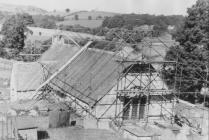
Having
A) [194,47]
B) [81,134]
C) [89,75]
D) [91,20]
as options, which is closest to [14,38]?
[194,47]

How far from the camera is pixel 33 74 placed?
33.6m

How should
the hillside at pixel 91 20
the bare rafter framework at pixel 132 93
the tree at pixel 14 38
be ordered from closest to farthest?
the bare rafter framework at pixel 132 93 → the tree at pixel 14 38 → the hillside at pixel 91 20

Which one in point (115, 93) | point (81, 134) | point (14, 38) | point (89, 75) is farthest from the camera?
point (14, 38)

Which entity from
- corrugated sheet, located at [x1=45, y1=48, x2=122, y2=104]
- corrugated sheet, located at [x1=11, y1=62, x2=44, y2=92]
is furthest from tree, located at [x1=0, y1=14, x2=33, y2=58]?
corrugated sheet, located at [x1=45, y1=48, x2=122, y2=104]

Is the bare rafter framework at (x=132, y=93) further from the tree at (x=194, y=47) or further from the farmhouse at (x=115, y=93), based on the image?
the tree at (x=194, y=47)

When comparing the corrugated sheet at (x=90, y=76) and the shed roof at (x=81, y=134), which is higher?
the corrugated sheet at (x=90, y=76)

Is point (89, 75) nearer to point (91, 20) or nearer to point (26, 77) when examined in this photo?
point (26, 77)

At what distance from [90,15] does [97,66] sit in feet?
299

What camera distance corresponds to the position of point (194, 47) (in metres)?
34.0

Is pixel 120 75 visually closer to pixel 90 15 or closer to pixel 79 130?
pixel 79 130

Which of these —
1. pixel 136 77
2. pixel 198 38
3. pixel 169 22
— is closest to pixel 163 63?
pixel 136 77

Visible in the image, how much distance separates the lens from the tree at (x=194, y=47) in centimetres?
3334

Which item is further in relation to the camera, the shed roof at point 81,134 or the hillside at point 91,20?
the hillside at point 91,20

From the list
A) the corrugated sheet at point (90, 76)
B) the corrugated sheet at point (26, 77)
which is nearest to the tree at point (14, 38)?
the corrugated sheet at point (26, 77)
